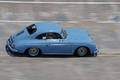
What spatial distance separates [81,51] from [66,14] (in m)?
5.10

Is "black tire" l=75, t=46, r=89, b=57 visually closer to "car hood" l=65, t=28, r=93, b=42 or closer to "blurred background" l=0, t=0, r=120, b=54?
"car hood" l=65, t=28, r=93, b=42

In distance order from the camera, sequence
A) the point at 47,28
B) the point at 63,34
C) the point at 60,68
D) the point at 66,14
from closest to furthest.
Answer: the point at 60,68 → the point at 47,28 → the point at 63,34 → the point at 66,14

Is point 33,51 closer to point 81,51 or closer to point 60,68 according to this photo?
Answer: point 60,68

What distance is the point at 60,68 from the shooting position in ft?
44.5

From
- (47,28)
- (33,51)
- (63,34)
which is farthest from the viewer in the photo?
(63,34)

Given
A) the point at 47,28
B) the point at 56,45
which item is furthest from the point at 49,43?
the point at 47,28

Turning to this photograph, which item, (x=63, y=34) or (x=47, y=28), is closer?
(x=47, y=28)

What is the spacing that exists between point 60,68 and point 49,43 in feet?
4.37

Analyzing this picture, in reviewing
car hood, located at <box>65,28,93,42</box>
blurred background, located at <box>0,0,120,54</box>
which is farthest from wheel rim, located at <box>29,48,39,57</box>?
blurred background, located at <box>0,0,120,54</box>

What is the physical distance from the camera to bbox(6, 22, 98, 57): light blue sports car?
47.0ft

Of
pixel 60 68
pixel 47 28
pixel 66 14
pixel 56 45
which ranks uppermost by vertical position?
pixel 66 14

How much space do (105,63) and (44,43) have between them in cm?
272

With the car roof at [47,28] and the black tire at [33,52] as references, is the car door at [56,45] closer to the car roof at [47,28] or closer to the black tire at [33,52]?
the car roof at [47,28]

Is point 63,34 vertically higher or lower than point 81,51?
higher
